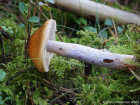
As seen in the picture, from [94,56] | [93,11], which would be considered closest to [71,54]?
[94,56]

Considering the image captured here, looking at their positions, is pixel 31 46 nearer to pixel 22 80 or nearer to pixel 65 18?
pixel 22 80

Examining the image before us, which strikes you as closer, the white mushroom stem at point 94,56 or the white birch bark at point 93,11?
the white mushroom stem at point 94,56

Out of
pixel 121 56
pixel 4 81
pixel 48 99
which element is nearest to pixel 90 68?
pixel 121 56

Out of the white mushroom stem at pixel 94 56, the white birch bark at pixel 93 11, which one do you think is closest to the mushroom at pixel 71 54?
Result: the white mushroom stem at pixel 94 56

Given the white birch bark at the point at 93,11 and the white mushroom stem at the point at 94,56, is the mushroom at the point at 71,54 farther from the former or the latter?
the white birch bark at the point at 93,11

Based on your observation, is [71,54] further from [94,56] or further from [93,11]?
[93,11]

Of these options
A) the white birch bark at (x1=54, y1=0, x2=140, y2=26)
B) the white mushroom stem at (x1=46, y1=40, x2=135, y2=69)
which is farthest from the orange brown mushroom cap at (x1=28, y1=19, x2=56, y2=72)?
the white birch bark at (x1=54, y1=0, x2=140, y2=26)
